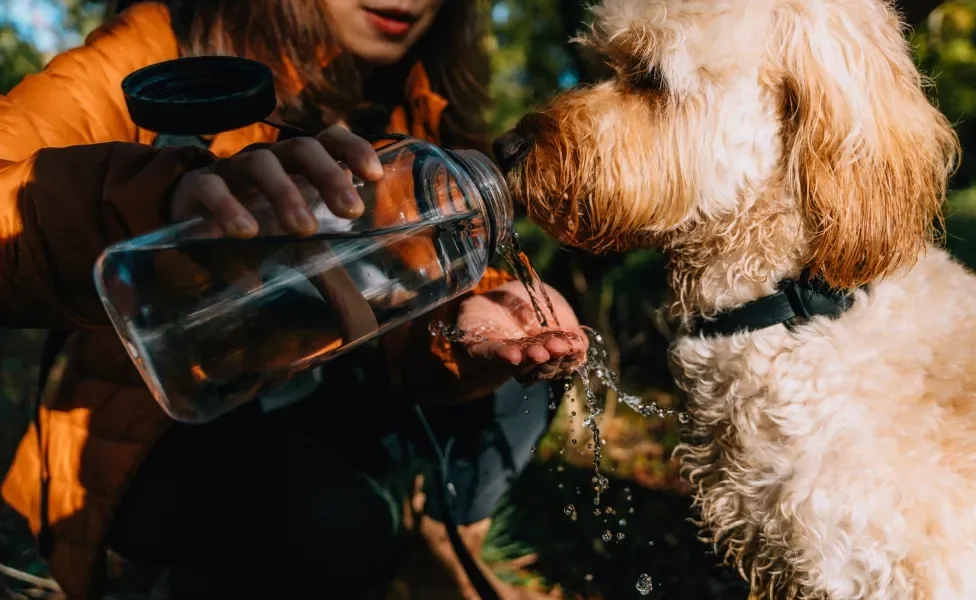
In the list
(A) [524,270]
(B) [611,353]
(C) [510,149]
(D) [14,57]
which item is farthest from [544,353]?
(D) [14,57]

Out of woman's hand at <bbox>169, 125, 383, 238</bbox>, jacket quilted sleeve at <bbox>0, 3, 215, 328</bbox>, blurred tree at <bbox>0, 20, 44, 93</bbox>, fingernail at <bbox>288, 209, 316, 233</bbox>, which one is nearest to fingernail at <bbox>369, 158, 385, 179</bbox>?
woman's hand at <bbox>169, 125, 383, 238</bbox>

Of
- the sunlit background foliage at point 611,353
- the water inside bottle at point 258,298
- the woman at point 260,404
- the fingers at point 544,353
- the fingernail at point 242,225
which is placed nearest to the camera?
the fingernail at point 242,225

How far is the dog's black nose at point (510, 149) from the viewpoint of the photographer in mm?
1374

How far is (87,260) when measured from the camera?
0.98m

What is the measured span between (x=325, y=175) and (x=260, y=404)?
1.02m

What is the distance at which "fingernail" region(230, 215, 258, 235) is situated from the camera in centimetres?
81

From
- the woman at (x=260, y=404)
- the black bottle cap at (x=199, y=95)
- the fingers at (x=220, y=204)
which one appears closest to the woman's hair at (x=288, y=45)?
the woman at (x=260, y=404)

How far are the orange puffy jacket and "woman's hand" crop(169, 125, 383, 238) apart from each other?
80 mm

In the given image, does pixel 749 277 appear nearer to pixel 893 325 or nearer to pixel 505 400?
pixel 893 325

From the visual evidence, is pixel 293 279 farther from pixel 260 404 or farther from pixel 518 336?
pixel 260 404

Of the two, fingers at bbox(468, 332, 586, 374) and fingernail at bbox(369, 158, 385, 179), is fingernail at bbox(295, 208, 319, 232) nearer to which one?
fingernail at bbox(369, 158, 385, 179)

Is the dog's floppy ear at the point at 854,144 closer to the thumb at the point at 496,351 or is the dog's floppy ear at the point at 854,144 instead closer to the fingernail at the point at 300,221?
the thumb at the point at 496,351

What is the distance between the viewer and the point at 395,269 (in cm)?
114

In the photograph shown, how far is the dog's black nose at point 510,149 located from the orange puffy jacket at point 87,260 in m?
0.47
